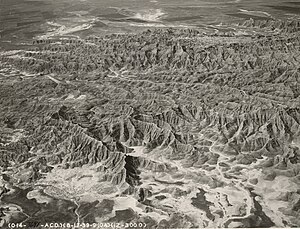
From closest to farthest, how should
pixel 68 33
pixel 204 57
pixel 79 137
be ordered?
pixel 79 137
pixel 204 57
pixel 68 33

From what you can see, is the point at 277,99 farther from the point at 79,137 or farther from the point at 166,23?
the point at 166,23

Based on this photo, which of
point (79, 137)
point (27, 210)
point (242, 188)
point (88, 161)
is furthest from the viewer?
point (79, 137)

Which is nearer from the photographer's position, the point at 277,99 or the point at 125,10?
the point at 277,99

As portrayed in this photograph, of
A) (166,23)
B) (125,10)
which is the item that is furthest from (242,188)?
(125,10)

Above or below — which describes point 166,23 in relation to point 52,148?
above

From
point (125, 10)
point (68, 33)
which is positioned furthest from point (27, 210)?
point (125, 10)

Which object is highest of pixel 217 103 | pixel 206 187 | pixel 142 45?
pixel 142 45
